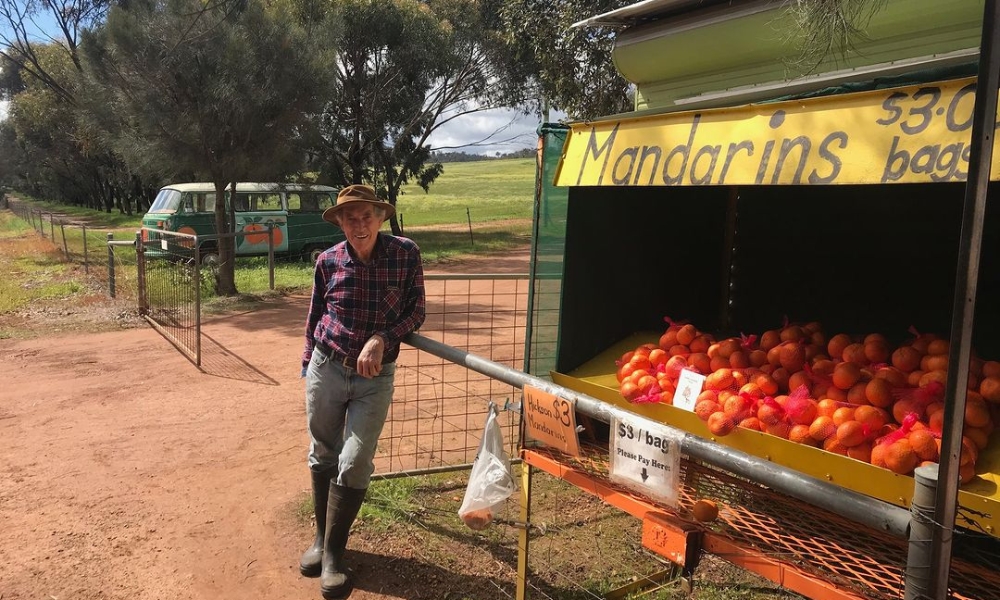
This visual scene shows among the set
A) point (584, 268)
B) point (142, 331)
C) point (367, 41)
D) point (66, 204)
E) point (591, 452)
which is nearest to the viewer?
point (591, 452)

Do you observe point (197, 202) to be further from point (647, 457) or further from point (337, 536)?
point (647, 457)

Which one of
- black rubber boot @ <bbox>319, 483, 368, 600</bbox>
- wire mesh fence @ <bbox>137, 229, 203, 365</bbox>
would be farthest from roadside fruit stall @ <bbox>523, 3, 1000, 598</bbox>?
wire mesh fence @ <bbox>137, 229, 203, 365</bbox>

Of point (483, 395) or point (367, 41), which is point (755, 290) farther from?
point (367, 41)

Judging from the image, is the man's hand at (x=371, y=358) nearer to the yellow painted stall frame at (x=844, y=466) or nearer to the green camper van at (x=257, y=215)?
the yellow painted stall frame at (x=844, y=466)

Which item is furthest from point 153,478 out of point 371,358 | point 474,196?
point 474,196

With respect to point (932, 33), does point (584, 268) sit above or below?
below

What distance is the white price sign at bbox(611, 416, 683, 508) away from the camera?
2205 mm

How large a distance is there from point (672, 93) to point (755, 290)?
1403mm

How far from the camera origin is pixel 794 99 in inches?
94.0

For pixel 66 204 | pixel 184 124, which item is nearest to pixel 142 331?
pixel 184 124

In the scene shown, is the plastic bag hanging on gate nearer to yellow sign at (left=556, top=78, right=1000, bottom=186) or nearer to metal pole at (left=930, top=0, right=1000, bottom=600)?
yellow sign at (left=556, top=78, right=1000, bottom=186)

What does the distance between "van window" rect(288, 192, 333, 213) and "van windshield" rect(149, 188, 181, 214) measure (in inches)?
104

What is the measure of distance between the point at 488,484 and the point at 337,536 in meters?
0.99

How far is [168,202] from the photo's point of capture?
55.1 ft
